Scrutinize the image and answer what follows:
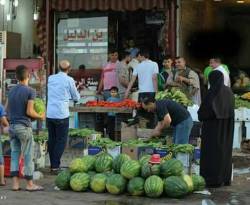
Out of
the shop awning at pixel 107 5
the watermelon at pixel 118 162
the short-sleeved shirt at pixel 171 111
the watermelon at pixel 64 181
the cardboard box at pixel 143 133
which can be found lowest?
the watermelon at pixel 64 181

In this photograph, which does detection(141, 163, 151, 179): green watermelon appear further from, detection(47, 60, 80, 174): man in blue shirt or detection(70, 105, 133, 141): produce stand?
detection(70, 105, 133, 141): produce stand

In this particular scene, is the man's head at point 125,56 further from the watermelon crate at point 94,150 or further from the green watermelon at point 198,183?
the green watermelon at point 198,183

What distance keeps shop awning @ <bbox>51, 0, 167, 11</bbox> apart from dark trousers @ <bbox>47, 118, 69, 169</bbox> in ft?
20.4

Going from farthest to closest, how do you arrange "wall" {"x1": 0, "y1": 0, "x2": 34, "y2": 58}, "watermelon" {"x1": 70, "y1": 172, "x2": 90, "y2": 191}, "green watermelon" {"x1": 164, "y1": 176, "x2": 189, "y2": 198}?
"wall" {"x1": 0, "y1": 0, "x2": 34, "y2": 58}
"watermelon" {"x1": 70, "y1": 172, "x2": 90, "y2": 191}
"green watermelon" {"x1": 164, "y1": 176, "x2": 189, "y2": 198}

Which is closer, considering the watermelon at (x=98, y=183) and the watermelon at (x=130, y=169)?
the watermelon at (x=130, y=169)

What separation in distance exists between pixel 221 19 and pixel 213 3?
1.77 m

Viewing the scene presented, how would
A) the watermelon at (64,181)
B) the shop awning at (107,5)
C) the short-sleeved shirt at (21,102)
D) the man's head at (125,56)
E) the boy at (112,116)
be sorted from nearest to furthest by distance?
the short-sleeved shirt at (21,102)
the watermelon at (64,181)
the boy at (112,116)
the man's head at (125,56)
the shop awning at (107,5)

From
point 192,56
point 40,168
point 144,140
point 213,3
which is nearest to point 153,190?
point 144,140

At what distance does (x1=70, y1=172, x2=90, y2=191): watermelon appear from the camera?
31.1 feet

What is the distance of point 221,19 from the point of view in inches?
882

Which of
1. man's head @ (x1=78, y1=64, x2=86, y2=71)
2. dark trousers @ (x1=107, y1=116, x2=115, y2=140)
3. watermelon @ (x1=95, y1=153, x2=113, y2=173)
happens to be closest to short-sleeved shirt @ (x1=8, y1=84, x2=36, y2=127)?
watermelon @ (x1=95, y1=153, x2=113, y2=173)

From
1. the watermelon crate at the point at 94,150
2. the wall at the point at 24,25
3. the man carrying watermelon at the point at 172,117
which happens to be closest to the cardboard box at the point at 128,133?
the man carrying watermelon at the point at 172,117

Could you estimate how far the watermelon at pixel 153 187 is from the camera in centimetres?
905

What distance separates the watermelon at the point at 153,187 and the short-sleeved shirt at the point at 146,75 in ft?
17.7
